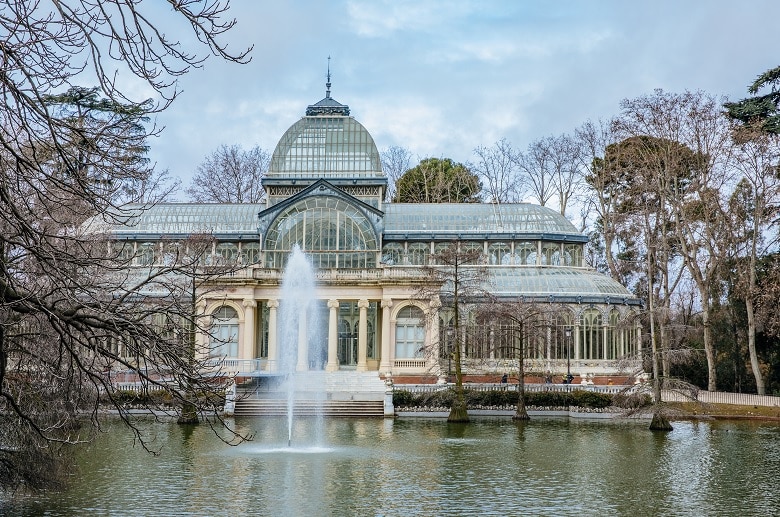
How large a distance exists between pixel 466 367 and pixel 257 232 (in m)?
14.4

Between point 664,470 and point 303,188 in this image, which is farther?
point 303,188

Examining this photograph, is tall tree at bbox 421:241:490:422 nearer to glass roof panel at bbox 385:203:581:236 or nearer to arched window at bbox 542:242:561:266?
glass roof panel at bbox 385:203:581:236

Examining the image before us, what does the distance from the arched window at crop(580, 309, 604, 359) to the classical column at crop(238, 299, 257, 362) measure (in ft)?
56.0

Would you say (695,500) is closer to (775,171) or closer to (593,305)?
(775,171)

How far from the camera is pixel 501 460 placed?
2494 centimetres

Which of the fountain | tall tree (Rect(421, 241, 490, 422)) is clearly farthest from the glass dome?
tall tree (Rect(421, 241, 490, 422))

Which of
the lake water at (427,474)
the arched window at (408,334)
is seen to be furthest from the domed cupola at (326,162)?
the lake water at (427,474)

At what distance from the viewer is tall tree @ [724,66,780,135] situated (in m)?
37.7

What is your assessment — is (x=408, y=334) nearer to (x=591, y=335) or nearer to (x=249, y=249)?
(x=591, y=335)

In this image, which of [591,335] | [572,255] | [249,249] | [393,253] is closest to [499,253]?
[572,255]

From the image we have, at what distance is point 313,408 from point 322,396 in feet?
5.08

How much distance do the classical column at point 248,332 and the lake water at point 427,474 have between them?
14.8m

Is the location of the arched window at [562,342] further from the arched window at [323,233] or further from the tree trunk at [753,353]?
the arched window at [323,233]

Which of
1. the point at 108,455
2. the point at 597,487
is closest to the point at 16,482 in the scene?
the point at 108,455
